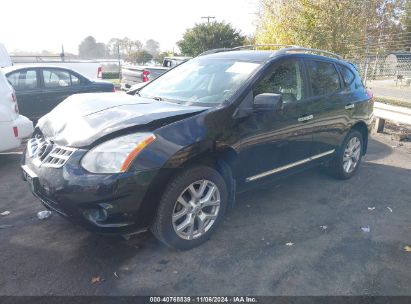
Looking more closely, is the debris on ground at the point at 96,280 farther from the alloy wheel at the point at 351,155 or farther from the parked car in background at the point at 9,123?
the alloy wheel at the point at 351,155

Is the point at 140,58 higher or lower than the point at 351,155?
higher

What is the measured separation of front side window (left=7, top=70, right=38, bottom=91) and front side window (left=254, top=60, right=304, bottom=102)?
613 centimetres

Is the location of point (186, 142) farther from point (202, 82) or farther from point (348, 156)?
point (348, 156)

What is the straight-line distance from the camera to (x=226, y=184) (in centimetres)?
360

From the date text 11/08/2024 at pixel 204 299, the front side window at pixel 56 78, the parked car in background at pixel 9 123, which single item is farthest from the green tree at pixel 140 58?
the date text 11/08/2024 at pixel 204 299

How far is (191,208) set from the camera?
Answer: 3303mm

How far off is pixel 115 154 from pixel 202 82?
1.62 meters

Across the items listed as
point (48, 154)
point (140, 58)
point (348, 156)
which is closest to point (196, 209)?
point (48, 154)

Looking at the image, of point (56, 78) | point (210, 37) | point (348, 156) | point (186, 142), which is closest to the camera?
point (186, 142)

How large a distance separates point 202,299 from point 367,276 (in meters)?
1.44

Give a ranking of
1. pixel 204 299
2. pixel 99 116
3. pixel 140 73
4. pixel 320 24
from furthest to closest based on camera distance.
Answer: pixel 320 24 → pixel 140 73 → pixel 99 116 → pixel 204 299

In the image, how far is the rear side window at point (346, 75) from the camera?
5.17 m

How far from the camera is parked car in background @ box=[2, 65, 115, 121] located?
7.83 m

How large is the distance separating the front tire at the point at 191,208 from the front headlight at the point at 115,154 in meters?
0.42
